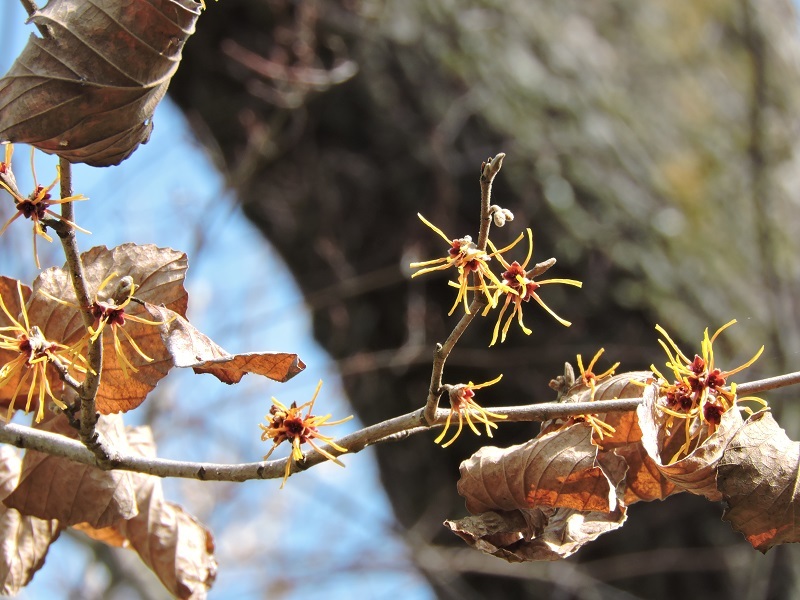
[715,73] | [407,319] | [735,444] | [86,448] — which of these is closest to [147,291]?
[86,448]

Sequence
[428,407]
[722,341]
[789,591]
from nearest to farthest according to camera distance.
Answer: [428,407] < [789,591] < [722,341]

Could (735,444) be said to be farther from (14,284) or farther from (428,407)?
(14,284)

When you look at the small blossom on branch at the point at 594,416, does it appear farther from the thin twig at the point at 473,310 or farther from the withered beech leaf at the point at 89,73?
the withered beech leaf at the point at 89,73

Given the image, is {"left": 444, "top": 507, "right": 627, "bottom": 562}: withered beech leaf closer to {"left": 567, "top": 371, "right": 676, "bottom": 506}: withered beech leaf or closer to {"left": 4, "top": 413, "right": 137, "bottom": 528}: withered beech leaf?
{"left": 567, "top": 371, "right": 676, "bottom": 506}: withered beech leaf

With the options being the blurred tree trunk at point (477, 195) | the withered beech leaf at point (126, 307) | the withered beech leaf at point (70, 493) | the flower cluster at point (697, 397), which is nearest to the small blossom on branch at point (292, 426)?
the withered beech leaf at point (126, 307)

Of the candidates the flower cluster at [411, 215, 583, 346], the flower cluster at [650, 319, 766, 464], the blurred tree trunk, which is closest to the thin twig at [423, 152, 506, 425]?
the flower cluster at [411, 215, 583, 346]

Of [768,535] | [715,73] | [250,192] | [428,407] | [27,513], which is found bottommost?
[250,192]

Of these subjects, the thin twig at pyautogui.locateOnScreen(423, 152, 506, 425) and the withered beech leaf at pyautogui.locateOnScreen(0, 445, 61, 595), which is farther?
the withered beech leaf at pyautogui.locateOnScreen(0, 445, 61, 595)

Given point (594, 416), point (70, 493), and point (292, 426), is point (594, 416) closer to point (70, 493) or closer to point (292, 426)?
point (292, 426)
